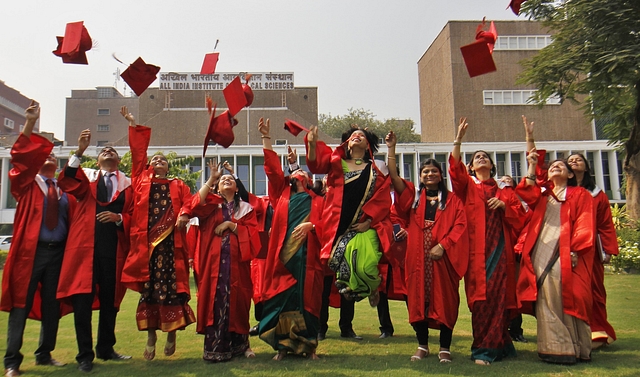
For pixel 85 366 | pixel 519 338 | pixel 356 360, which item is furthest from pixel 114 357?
pixel 519 338

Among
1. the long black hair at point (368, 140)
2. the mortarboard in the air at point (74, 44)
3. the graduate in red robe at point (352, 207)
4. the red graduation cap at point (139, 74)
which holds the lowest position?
the graduate in red robe at point (352, 207)

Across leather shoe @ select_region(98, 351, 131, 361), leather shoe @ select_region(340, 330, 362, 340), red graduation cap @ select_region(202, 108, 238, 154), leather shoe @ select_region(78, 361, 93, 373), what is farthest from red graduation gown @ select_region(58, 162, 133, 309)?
leather shoe @ select_region(340, 330, 362, 340)

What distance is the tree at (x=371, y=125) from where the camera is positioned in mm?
51625

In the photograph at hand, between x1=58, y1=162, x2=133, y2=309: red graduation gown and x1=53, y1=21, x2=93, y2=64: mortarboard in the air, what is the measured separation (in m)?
1.42

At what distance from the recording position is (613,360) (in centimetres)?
525

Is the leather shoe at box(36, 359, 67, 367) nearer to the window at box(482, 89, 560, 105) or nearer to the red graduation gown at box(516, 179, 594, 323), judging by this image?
the red graduation gown at box(516, 179, 594, 323)

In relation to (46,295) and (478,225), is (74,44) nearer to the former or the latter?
(46,295)

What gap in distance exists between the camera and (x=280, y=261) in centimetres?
557

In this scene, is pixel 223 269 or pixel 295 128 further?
pixel 295 128

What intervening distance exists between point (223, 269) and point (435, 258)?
223 centimetres

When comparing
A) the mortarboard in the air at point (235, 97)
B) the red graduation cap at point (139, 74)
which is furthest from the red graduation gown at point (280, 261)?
the red graduation cap at point (139, 74)

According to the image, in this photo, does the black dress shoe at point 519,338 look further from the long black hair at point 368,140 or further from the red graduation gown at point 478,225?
the long black hair at point 368,140

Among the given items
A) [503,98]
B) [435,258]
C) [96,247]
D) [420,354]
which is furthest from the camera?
[503,98]

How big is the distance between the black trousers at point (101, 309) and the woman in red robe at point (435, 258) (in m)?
3.15
